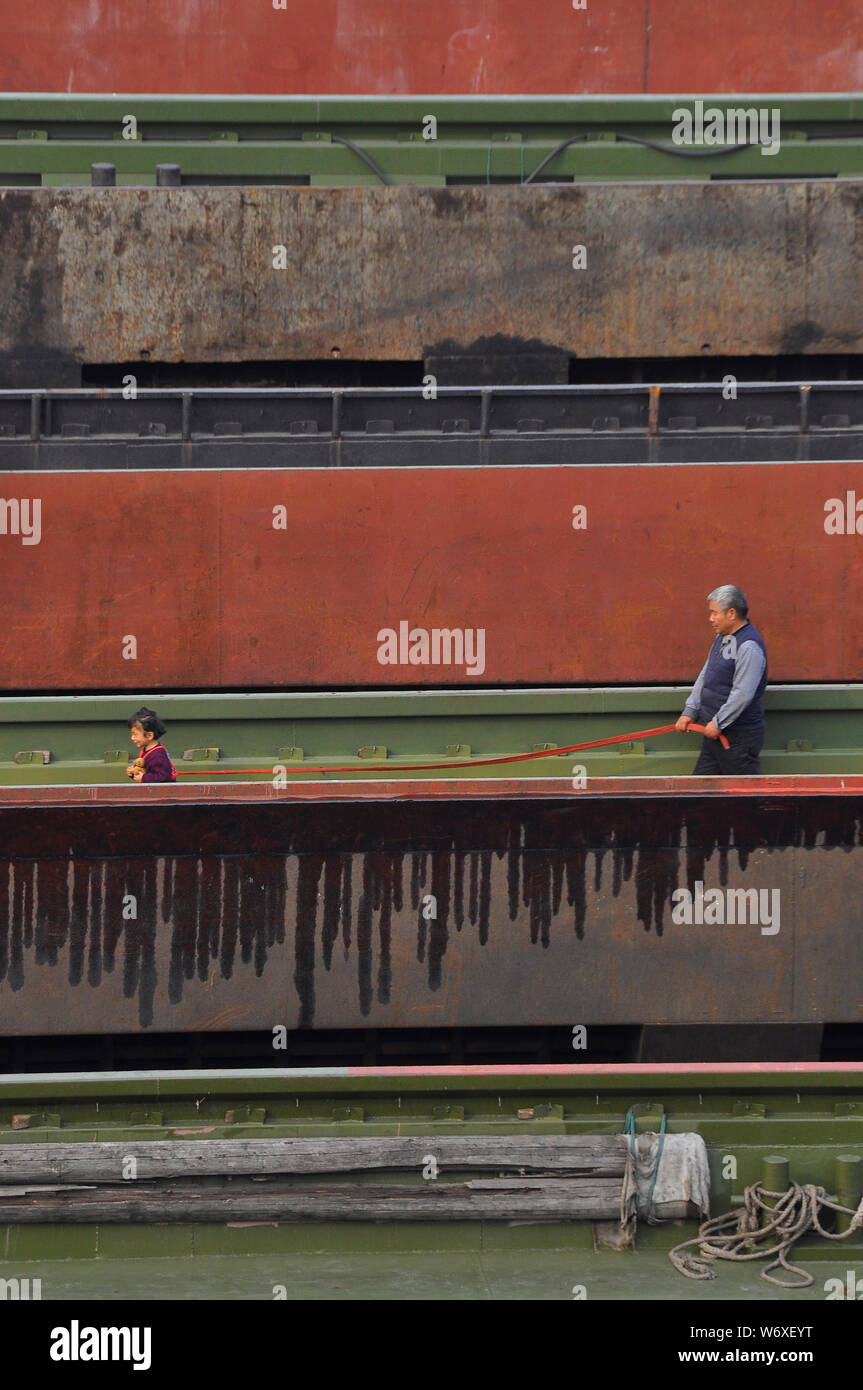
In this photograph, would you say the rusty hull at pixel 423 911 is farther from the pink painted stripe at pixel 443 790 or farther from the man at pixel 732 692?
the man at pixel 732 692

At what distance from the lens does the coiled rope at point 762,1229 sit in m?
6.27

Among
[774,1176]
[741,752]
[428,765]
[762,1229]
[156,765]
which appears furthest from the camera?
[428,765]

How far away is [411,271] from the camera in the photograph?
11227mm

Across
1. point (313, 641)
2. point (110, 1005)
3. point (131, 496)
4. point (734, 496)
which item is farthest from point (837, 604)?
point (110, 1005)

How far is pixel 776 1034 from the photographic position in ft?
23.7

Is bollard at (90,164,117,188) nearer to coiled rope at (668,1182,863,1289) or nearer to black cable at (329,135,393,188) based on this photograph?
black cable at (329,135,393,188)

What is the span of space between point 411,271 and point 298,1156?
7.17 meters

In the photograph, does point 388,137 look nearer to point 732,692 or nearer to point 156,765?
point 732,692

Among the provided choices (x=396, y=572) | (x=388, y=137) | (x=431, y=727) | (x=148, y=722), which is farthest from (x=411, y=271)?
(x=148, y=722)

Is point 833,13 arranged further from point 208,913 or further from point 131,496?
point 208,913

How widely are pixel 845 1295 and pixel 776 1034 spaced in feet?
4.61

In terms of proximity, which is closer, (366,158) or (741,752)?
(741,752)

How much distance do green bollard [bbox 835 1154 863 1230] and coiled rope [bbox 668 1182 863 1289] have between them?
0.11 ft

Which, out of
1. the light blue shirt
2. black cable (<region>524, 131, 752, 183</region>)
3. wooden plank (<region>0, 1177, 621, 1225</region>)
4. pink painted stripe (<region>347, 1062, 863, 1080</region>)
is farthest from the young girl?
black cable (<region>524, 131, 752, 183</region>)
